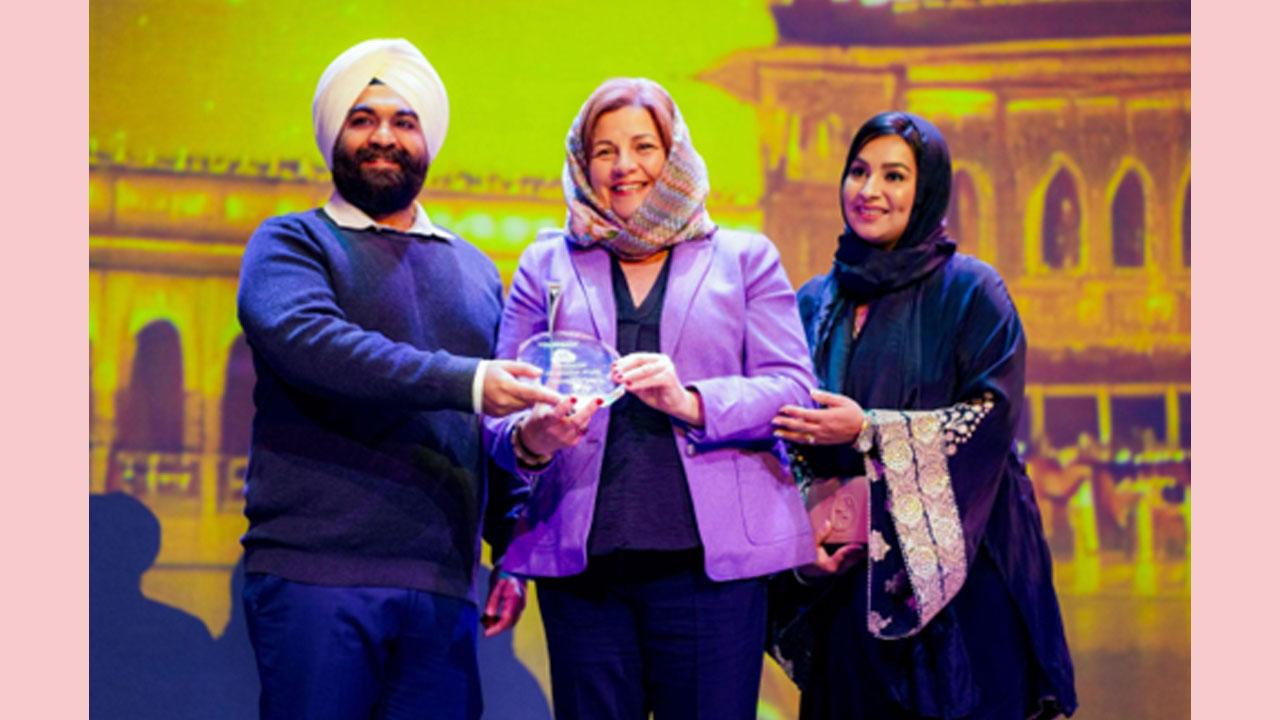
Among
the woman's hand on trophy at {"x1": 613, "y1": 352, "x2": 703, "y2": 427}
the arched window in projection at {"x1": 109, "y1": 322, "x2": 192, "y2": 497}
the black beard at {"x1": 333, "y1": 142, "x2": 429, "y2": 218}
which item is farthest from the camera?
the arched window in projection at {"x1": 109, "y1": 322, "x2": 192, "y2": 497}

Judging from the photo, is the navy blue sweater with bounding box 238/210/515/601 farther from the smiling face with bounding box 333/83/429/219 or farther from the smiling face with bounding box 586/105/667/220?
the smiling face with bounding box 586/105/667/220

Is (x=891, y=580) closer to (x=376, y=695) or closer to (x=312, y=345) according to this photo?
(x=376, y=695)

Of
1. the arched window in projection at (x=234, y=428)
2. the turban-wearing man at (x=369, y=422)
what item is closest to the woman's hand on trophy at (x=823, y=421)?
the turban-wearing man at (x=369, y=422)

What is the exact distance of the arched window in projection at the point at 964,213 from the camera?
144 inches

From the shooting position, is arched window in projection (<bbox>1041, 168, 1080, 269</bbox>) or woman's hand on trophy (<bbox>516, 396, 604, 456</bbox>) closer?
woman's hand on trophy (<bbox>516, 396, 604, 456</bbox>)

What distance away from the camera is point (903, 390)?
2.33m

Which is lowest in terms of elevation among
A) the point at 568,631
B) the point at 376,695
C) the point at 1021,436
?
the point at 376,695

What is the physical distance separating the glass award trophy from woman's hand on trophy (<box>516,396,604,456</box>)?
Answer: 2 centimetres

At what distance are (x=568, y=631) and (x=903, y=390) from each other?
0.79 m

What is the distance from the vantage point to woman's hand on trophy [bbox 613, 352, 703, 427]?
1956 millimetres

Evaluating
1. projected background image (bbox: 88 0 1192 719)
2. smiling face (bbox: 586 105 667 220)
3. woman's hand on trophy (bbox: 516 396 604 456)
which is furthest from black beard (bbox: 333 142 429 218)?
projected background image (bbox: 88 0 1192 719)

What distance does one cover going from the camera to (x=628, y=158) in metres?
2.18

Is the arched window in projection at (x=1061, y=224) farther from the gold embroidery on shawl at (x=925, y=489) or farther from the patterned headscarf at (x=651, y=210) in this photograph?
the patterned headscarf at (x=651, y=210)

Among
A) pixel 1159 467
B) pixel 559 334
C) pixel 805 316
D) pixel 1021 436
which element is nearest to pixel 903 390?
pixel 805 316
